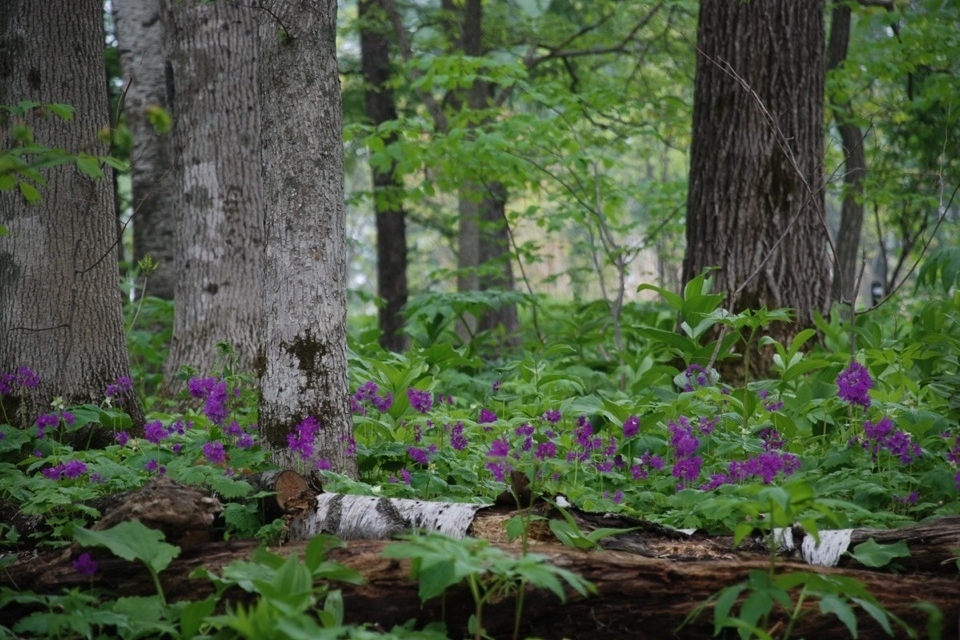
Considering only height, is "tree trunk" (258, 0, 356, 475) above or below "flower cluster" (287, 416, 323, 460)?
above

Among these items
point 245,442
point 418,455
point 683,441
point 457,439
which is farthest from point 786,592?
point 245,442

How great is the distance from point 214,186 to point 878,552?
4651mm

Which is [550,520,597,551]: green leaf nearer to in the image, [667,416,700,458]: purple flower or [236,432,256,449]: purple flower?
[667,416,700,458]: purple flower

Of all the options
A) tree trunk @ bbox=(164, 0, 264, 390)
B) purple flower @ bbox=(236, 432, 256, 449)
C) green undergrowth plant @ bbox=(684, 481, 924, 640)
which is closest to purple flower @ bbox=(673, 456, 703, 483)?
green undergrowth plant @ bbox=(684, 481, 924, 640)

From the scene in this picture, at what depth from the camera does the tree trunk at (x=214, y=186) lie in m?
5.87

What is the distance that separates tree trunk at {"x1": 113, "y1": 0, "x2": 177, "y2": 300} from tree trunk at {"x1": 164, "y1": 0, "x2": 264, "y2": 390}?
233 centimetres

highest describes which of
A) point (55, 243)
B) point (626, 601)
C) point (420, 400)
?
point (55, 243)

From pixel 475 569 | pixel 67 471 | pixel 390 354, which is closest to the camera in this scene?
pixel 475 569

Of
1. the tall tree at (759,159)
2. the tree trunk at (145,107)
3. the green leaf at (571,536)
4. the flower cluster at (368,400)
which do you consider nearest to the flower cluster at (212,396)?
the flower cluster at (368,400)

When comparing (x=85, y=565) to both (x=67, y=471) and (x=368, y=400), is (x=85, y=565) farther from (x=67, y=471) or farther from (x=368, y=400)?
(x=368, y=400)

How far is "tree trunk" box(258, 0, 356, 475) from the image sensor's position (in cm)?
357

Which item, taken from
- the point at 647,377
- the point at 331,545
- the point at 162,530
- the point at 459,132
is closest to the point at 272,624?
the point at 331,545

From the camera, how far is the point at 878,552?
8.79 ft

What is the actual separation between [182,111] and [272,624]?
4609mm
